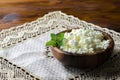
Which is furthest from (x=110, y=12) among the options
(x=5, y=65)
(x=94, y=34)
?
(x=5, y=65)

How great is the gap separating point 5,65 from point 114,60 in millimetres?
367

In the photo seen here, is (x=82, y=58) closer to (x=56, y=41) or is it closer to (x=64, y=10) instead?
(x=56, y=41)

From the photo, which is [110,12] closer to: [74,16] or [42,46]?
[74,16]

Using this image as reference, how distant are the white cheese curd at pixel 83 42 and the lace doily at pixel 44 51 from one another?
0.28ft

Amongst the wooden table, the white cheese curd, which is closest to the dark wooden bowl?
the white cheese curd

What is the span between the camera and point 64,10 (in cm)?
146

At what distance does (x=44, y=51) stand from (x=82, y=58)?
0.21m

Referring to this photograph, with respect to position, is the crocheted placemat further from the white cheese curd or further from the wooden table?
the wooden table

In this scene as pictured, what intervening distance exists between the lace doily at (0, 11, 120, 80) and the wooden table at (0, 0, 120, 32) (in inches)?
2.7

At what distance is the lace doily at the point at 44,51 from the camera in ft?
3.16

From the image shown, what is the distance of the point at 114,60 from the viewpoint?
1.04m

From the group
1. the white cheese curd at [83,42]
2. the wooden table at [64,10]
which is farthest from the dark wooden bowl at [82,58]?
the wooden table at [64,10]

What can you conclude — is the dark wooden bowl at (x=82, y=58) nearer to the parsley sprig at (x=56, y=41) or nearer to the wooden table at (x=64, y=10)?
the parsley sprig at (x=56, y=41)

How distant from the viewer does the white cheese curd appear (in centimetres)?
92
